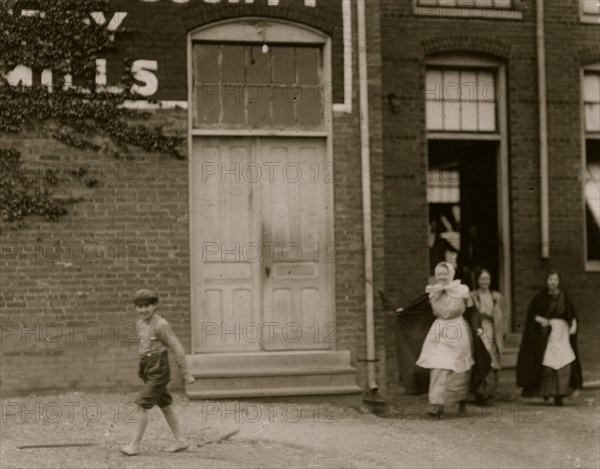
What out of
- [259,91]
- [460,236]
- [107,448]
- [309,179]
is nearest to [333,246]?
[309,179]

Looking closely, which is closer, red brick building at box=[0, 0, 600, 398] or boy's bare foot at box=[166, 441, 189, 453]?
boy's bare foot at box=[166, 441, 189, 453]

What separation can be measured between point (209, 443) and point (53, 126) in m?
4.04

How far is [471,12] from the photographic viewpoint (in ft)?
43.8

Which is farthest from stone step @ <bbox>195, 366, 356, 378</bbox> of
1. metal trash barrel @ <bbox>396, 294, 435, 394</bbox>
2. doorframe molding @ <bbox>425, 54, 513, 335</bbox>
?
doorframe molding @ <bbox>425, 54, 513, 335</bbox>

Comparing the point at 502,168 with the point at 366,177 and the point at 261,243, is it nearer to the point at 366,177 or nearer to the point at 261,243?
the point at 366,177

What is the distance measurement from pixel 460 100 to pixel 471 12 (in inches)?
46.6

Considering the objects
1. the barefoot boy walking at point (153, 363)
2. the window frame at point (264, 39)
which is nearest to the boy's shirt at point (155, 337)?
the barefoot boy walking at point (153, 363)

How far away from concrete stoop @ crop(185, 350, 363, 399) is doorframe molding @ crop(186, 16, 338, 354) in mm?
289

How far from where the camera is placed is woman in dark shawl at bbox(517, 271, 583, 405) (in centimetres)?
1198

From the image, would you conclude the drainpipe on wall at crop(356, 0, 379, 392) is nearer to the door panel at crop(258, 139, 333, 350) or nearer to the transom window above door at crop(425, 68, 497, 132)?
the door panel at crop(258, 139, 333, 350)

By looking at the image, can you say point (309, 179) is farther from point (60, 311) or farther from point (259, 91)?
point (60, 311)

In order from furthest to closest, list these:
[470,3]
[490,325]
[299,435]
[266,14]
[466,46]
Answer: [470,3] → [466,46] → [490,325] → [266,14] → [299,435]

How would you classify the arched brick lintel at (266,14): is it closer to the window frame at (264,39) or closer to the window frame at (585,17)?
the window frame at (264,39)

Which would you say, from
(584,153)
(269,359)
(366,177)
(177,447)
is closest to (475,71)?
(584,153)
